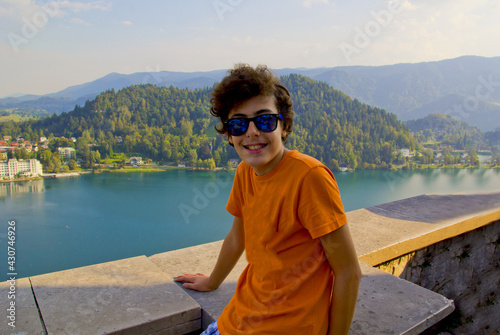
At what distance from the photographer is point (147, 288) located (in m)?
1.37

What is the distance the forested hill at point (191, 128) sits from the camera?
4259cm

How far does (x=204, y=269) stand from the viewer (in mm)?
1614

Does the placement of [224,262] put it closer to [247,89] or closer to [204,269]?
[204,269]

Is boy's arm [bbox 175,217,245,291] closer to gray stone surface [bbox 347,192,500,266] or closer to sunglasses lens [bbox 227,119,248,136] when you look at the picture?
sunglasses lens [bbox 227,119,248,136]

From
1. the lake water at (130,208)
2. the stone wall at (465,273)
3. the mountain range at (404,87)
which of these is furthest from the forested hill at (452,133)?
the stone wall at (465,273)

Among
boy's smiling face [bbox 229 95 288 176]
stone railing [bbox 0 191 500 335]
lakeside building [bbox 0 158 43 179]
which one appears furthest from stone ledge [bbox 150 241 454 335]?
lakeside building [bbox 0 158 43 179]

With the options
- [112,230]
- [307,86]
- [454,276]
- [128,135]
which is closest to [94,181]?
[128,135]

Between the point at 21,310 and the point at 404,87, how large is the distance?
8474cm

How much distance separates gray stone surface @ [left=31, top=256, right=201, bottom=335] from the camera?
1.13 m

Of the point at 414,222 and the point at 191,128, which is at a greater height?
the point at 414,222

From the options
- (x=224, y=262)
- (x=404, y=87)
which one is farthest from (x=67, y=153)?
(x=404, y=87)

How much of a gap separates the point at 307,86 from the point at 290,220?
58.8 m

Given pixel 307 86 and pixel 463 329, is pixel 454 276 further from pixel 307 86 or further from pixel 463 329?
pixel 307 86

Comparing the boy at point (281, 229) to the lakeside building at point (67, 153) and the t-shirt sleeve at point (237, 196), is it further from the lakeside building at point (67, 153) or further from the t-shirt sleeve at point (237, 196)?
the lakeside building at point (67, 153)
